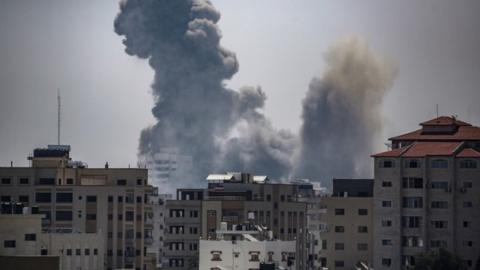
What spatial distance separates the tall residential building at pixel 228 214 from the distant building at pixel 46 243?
1767 cm

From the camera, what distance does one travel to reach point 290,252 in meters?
156

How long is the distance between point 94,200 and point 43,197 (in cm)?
317

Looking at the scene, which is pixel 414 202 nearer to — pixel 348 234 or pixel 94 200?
pixel 348 234

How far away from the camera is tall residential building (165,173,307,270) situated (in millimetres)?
176000

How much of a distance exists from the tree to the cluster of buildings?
3540 millimetres

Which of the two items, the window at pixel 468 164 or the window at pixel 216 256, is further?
the window at pixel 468 164

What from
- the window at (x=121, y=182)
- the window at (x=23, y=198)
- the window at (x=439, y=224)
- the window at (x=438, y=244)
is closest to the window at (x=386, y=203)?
the window at (x=439, y=224)

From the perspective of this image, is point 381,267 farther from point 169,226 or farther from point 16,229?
→ point 16,229

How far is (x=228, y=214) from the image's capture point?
177750mm

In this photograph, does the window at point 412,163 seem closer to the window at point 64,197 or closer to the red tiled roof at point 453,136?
the red tiled roof at point 453,136

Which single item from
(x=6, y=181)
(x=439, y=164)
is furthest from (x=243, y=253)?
(x=6, y=181)

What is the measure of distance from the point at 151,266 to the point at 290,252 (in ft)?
45.8

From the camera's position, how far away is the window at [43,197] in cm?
16925

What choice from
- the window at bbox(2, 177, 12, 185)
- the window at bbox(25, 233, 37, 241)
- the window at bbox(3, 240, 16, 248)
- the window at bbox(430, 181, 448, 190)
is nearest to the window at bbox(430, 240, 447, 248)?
the window at bbox(430, 181, 448, 190)
